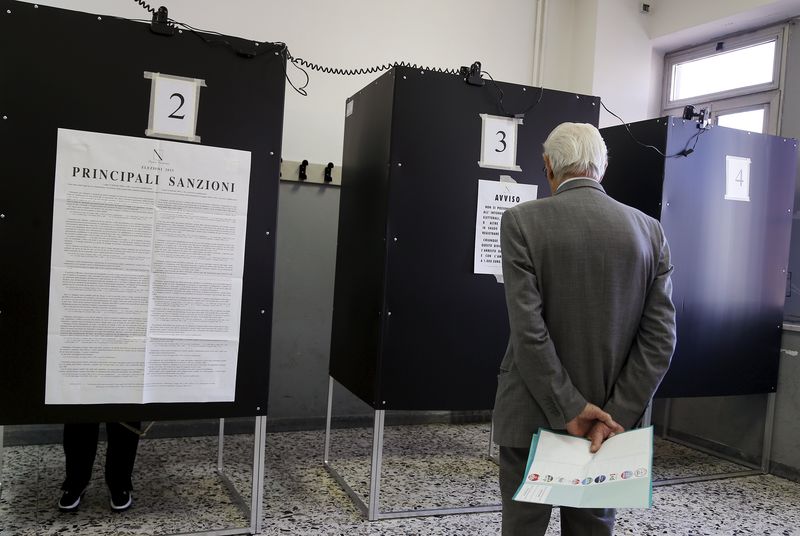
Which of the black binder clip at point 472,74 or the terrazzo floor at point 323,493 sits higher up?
the black binder clip at point 472,74

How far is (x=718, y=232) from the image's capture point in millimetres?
3143

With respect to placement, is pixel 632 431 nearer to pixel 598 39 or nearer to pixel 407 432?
pixel 407 432

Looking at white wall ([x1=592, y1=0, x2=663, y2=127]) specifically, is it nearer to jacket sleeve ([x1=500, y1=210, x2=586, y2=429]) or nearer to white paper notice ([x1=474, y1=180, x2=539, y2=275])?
white paper notice ([x1=474, y1=180, x2=539, y2=275])

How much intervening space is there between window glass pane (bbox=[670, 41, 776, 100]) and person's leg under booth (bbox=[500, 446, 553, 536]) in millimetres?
3132

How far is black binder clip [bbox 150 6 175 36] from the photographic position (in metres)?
2.06

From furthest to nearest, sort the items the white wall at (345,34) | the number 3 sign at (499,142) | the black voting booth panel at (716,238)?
1. the white wall at (345,34)
2. the black voting booth panel at (716,238)
3. the number 3 sign at (499,142)

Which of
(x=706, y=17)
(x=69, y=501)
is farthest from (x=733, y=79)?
(x=69, y=501)

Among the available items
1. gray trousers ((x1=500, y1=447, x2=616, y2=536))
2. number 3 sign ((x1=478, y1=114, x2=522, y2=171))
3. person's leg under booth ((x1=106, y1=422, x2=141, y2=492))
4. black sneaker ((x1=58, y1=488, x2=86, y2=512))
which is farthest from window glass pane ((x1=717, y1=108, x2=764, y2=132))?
black sneaker ((x1=58, y1=488, x2=86, y2=512))

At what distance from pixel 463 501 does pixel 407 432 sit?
1.08 m

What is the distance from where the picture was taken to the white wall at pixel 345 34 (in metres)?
3.31

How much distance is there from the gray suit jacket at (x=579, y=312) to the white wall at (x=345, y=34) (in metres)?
2.24

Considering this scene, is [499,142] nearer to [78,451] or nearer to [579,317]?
[579,317]

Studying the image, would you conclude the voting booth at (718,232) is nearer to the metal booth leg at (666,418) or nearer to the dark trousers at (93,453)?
the metal booth leg at (666,418)

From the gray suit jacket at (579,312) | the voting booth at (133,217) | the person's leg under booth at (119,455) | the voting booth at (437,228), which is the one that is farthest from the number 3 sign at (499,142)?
the person's leg under booth at (119,455)
